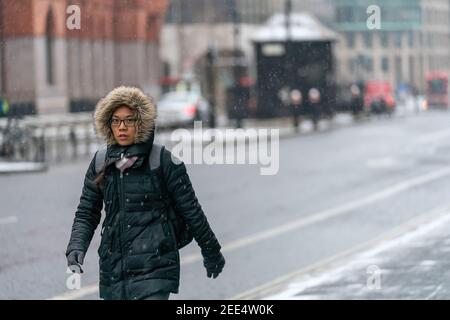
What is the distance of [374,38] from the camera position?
11425cm

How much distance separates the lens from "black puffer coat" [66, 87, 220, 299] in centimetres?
591

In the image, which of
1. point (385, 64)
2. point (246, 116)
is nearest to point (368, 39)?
point (385, 64)

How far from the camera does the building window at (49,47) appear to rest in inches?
2146

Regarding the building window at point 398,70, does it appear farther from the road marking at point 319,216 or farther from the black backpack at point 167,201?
the black backpack at point 167,201

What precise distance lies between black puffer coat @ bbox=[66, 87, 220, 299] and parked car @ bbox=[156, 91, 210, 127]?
132ft

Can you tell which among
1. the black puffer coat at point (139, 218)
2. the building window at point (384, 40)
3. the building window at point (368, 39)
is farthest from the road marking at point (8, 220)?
the building window at point (368, 39)

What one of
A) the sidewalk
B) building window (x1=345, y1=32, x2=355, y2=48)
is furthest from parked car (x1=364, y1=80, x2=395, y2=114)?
the sidewalk

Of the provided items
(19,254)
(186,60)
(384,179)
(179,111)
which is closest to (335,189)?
(384,179)

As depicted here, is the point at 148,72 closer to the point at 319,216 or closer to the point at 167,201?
the point at 319,216

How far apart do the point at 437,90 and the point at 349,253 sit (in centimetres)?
6778

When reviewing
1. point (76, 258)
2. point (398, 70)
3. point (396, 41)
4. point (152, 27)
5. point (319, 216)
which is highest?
point (152, 27)

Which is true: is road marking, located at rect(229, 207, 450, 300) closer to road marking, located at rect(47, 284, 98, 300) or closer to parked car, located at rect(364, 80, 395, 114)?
road marking, located at rect(47, 284, 98, 300)

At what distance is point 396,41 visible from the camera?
99.8 metres

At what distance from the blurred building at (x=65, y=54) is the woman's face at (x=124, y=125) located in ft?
137
